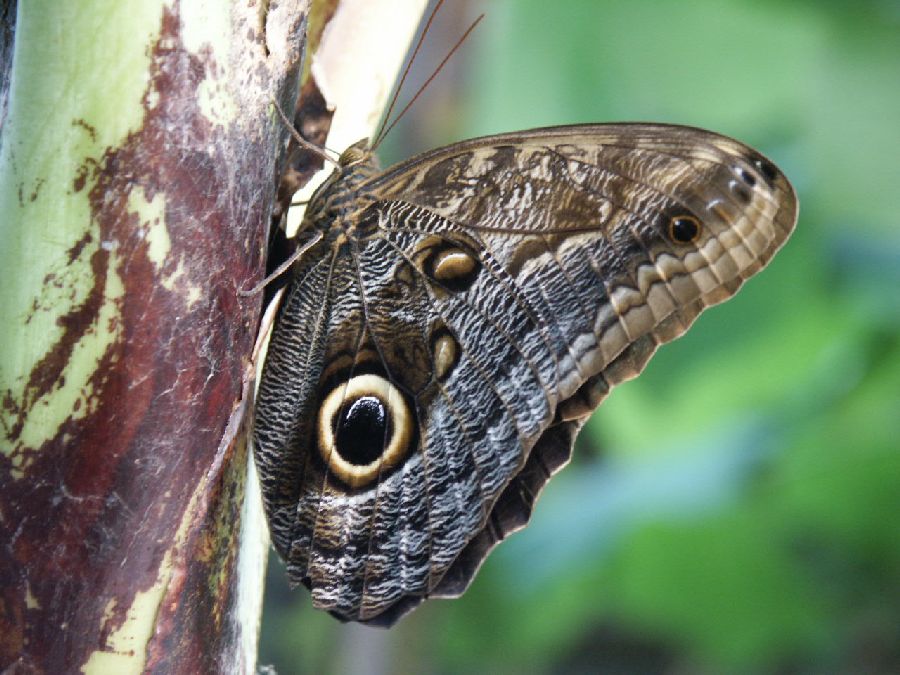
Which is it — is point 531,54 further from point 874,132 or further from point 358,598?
point 358,598

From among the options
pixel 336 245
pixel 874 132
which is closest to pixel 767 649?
pixel 874 132

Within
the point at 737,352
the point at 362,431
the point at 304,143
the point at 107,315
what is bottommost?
the point at 107,315

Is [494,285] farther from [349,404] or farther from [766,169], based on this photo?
[766,169]

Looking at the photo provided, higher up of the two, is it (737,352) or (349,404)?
(737,352)

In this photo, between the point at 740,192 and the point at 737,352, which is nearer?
the point at 740,192

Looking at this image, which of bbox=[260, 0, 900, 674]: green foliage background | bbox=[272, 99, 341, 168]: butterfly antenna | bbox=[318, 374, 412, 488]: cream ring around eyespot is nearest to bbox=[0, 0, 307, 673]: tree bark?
bbox=[272, 99, 341, 168]: butterfly antenna

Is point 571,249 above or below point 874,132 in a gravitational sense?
below

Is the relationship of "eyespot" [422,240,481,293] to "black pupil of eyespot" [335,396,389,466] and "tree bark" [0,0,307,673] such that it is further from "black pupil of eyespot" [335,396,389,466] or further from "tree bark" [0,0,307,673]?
"tree bark" [0,0,307,673]

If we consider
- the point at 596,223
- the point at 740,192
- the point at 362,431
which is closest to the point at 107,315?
the point at 362,431
